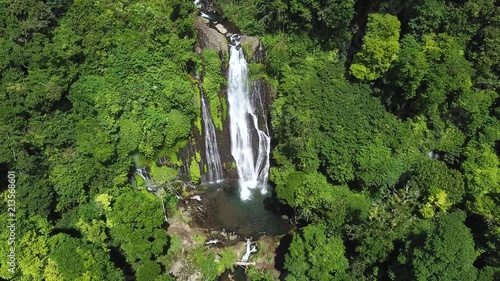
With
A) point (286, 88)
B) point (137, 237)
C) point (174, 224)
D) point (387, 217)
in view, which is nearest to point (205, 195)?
point (174, 224)

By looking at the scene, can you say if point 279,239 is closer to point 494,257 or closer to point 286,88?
point 286,88

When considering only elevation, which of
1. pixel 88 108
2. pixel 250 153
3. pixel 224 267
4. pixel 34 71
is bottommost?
pixel 224 267

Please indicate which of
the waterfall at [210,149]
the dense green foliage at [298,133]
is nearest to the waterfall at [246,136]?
the waterfall at [210,149]

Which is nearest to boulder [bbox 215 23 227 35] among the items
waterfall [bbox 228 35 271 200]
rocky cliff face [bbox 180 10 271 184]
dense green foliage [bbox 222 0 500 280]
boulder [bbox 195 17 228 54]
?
rocky cliff face [bbox 180 10 271 184]

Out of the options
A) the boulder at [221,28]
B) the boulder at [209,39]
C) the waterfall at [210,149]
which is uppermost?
the boulder at [221,28]

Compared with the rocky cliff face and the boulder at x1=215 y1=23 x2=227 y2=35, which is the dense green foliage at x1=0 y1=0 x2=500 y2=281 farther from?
the boulder at x1=215 y1=23 x2=227 y2=35

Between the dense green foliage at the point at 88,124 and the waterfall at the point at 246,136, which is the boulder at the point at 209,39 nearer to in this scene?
the waterfall at the point at 246,136
